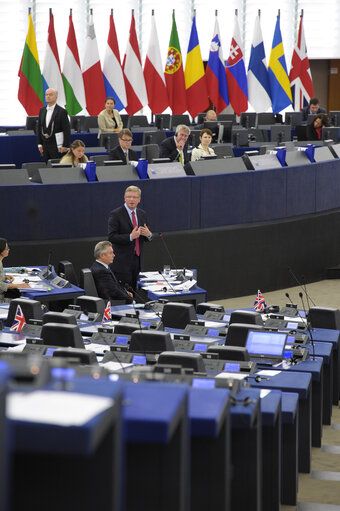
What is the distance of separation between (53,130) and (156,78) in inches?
248

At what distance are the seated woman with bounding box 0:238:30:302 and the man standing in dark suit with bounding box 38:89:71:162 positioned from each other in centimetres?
385

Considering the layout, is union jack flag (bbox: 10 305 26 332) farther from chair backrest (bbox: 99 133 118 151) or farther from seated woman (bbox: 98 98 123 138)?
seated woman (bbox: 98 98 123 138)

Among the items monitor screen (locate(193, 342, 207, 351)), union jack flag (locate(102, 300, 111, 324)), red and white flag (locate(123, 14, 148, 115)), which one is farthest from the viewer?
red and white flag (locate(123, 14, 148, 115))

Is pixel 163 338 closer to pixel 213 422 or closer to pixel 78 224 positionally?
pixel 213 422

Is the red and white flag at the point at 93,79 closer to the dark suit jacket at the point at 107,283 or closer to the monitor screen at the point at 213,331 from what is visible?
the dark suit jacket at the point at 107,283

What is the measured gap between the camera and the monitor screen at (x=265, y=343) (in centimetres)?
610

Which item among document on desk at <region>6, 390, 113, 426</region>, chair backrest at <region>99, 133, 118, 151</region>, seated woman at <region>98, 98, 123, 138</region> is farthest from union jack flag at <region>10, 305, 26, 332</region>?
seated woman at <region>98, 98, 123, 138</region>

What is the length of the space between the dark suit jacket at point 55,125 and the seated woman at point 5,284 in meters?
3.88

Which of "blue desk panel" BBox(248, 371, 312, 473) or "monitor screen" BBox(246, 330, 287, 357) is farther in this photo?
"monitor screen" BBox(246, 330, 287, 357)

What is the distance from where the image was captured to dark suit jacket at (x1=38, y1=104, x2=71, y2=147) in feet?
39.2

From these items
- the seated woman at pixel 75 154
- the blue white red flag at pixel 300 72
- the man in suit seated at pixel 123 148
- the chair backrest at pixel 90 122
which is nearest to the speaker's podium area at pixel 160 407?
the seated woman at pixel 75 154

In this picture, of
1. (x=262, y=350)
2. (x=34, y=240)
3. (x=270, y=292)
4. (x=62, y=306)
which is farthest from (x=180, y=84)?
(x=262, y=350)

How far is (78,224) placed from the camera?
10.2 m

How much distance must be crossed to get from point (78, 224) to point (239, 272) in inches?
88.0
